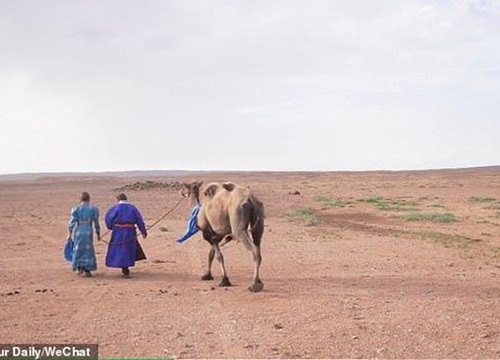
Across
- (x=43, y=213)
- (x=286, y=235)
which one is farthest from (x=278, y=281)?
(x=43, y=213)

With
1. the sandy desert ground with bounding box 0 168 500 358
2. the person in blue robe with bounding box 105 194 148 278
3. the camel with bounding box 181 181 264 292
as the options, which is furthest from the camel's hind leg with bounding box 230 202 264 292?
the person in blue robe with bounding box 105 194 148 278

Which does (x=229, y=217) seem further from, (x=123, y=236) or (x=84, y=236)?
(x=84, y=236)

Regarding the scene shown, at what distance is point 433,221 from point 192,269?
13440mm

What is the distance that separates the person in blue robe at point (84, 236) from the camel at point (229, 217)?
2.07m

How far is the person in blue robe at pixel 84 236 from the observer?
12.7 m

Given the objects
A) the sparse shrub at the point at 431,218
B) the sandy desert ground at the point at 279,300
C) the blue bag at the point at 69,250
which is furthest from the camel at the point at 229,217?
the sparse shrub at the point at 431,218

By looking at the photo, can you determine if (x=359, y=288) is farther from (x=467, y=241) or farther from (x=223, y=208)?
(x=467, y=241)

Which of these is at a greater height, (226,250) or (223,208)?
(223,208)

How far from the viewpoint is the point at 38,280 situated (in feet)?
40.7

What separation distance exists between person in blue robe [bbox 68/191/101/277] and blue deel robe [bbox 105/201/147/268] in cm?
29

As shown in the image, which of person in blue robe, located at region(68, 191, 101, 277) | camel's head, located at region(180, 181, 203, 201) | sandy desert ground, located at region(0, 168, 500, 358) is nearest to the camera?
sandy desert ground, located at region(0, 168, 500, 358)

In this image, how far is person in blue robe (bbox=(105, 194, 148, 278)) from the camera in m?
12.8

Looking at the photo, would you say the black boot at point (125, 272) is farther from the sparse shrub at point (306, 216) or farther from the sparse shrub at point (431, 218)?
the sparse shrub at point (431, 218)

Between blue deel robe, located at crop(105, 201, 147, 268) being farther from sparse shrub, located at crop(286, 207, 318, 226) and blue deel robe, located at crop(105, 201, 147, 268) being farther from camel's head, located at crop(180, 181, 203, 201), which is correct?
sparse shrub, located at crop(286, 207, 318, 226)
